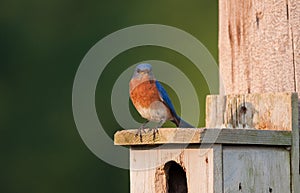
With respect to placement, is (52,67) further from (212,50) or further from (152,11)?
(212,50)

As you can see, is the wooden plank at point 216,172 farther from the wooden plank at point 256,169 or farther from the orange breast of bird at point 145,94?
the orange breast of bird at point 145,94

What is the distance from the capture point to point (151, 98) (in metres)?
5.06

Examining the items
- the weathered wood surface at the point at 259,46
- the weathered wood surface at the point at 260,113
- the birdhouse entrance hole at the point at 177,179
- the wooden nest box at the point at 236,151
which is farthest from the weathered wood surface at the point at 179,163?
the weathered wood surface at the point at 259,46

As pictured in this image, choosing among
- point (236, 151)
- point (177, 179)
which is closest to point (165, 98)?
point (177, 179)

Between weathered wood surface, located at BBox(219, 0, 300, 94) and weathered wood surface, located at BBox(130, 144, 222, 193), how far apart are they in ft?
1.66

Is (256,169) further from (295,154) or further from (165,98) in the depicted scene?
(165,98)

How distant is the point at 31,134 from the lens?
14578mm

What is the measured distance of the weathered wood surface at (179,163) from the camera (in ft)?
14.2

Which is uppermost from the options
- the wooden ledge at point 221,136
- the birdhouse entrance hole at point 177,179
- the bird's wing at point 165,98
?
the bird's wing at point 165,98

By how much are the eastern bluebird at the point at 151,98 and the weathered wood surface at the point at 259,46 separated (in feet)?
0.97

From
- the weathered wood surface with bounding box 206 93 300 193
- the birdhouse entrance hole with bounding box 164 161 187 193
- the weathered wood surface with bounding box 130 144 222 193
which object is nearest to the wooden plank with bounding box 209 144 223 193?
the weathered wood surface with bounding box 130 144 222 193

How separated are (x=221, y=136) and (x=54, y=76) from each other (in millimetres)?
10556

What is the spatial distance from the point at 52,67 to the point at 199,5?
2.33m

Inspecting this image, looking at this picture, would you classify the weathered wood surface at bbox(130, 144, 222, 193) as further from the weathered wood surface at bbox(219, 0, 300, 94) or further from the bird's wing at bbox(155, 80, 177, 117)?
the weathered wood surface at bbox(219, 0, 300, 94)
